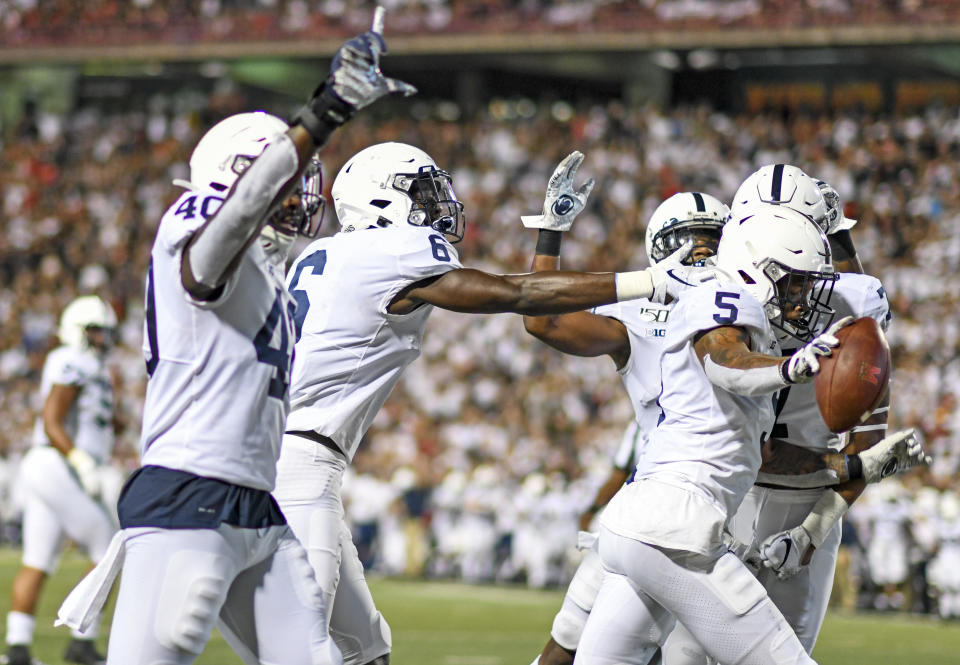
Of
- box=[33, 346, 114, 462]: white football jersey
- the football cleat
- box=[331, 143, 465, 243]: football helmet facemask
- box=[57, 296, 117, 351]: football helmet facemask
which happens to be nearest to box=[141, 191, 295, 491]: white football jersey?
box=[331, 143, 465, 243]: football helmet facemask

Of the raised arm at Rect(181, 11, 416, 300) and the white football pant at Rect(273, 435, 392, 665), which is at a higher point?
the raised arm at Rect(181, 11, 416, 300)

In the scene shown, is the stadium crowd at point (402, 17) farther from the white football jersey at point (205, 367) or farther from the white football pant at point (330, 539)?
the white football jersey at point (205, 367)

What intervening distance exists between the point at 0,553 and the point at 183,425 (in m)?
14.6

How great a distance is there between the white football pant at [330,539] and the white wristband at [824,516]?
141cm

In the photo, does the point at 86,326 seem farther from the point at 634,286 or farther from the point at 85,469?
the point at 634,286

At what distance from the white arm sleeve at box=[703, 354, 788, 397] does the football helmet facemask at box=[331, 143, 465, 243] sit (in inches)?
53.0

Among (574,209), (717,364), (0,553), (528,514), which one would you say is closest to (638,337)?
(574,209)

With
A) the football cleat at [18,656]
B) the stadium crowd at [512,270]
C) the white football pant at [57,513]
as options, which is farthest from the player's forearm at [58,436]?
the stadium crowd at [512,270]

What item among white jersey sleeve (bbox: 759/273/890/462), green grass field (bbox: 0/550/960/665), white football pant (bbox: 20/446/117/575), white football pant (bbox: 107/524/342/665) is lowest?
green grass field (bbox: 0/550/960/665)

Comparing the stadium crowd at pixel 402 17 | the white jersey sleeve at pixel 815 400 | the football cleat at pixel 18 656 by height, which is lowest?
the football cleat at pixel 18 656

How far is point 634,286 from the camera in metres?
3.82

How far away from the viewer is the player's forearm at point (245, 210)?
3.11 metres

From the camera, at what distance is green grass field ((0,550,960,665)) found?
8.42m

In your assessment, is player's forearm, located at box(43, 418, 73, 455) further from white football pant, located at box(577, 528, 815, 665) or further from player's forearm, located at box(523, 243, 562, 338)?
white football pant, located at box(577, 528, 815, 665)
